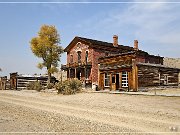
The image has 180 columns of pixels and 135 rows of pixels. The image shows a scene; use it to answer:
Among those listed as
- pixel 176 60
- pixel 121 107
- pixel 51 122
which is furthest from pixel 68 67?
pixel 176 60

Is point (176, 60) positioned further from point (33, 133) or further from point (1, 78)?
point (33, 133)

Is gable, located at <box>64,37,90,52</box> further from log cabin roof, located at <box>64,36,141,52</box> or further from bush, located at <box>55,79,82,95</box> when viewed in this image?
bush, located at <box>55,79,82,95</box>

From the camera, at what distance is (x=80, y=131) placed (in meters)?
10.7

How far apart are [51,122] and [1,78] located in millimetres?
44990

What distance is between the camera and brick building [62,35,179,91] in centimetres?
3080

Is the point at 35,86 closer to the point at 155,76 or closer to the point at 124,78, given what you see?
the point at 124,78

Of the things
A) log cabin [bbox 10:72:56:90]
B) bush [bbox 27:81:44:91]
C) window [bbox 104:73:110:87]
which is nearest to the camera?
window [bbox 104:73:110:87]

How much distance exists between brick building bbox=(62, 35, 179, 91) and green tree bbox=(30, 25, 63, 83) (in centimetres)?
348

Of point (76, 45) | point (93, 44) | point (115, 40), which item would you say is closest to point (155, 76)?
point (93, 44)

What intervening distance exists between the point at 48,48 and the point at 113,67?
22171 millimetres

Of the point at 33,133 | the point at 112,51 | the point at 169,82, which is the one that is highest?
the point at 112,51

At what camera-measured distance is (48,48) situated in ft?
171

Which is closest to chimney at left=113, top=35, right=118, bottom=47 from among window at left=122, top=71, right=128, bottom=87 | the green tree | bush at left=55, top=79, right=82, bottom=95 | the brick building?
the brick building

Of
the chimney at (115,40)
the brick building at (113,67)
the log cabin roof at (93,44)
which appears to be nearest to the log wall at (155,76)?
the brick building at (113,67)
